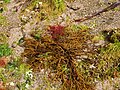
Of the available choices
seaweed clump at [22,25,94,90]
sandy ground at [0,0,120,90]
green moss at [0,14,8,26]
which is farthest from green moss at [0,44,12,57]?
green moss at [0,14,8,26]

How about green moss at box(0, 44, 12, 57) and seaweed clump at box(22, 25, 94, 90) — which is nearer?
seaweed clump at box(22, 25, 94, 90)

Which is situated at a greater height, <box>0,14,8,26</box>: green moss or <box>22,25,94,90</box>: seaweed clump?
<box>0,14,8,26</box>: green moss

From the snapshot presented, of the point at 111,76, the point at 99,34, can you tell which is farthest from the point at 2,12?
the point at 111,76

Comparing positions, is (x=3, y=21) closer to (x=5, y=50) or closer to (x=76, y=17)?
(x=5, y=50)

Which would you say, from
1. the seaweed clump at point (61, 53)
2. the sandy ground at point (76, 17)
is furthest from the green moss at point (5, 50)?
the seaweed clump at point (61, 53)

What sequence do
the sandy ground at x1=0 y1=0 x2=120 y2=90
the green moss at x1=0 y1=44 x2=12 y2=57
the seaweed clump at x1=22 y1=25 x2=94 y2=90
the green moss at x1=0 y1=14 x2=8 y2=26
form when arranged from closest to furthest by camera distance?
1. the seaweed clump at x1=22 y1=25 x2=94 y2=90
2. the green moss at x1=0 y1=44 x2=12 y2=57
3. the sandy ground at x1=0 y1=0 x2=120 y2=90
4. the green moss at x1=0 y1=14 x2=8 y2=26

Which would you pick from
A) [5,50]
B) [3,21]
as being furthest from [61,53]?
[3,21]

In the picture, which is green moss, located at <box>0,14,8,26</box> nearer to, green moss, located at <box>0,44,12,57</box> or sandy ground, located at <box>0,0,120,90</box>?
sandy ground, located at <box>0,0,120,90</box>

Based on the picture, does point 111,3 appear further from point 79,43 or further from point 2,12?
point 2,12

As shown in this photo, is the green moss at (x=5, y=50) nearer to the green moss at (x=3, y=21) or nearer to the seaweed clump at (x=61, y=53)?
the seaweed clump at (x=61, y=53)
